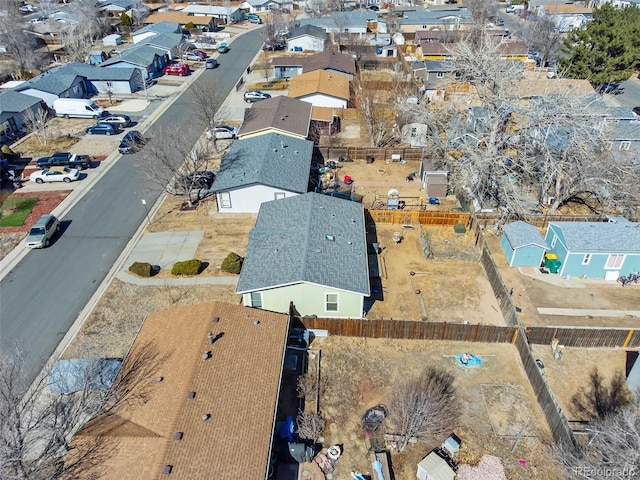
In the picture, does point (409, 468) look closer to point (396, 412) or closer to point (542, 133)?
point (396, 412)

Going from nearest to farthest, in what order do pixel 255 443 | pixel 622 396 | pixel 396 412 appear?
pixel 255 443 → pixel 396 412 → pixel 622 396

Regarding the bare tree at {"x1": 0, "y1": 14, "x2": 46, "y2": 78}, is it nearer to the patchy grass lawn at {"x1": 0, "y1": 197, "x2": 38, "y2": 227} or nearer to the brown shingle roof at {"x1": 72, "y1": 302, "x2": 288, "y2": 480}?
the patchy grass lawn at {"x1": 0, "y1": 197, "x2": 38, "y2": 227}

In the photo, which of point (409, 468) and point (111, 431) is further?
point (409, 468)

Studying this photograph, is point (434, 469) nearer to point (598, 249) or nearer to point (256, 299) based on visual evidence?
point (256, 299)

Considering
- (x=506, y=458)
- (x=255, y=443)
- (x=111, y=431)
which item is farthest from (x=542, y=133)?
(x=111, y=431)

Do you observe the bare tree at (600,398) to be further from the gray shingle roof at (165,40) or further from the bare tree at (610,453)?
the gray shingle roof at (165,40)

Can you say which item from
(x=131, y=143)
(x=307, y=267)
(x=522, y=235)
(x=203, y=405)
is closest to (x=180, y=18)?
(x=131, y=143)
